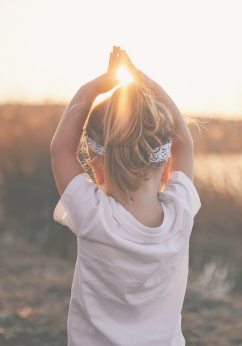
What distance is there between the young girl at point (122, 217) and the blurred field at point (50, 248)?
1.24 feet

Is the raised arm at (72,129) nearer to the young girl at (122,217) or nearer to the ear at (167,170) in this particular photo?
the young girl at (122,217)

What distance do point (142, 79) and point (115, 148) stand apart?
0.28 meters

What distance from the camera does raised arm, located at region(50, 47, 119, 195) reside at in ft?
3.09

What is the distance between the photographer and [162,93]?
3.42ft

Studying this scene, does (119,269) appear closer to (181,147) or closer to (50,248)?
(181,147)

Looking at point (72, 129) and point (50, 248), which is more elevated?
point (72, 129)

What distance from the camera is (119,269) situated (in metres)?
0.88

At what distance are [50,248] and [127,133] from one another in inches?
109

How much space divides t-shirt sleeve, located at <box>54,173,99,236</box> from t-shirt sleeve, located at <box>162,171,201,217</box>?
0.72ft

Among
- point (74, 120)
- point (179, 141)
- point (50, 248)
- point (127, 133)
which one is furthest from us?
point (50, 248)

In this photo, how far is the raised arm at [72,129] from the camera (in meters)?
0.94

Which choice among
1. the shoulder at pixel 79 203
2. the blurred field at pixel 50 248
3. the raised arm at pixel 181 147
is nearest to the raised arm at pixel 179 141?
the raised arm at pixel 181 147

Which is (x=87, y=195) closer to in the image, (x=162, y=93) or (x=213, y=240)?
(x=162, y=93)

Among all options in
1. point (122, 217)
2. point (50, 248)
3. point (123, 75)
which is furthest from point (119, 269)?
point (50, 248)
